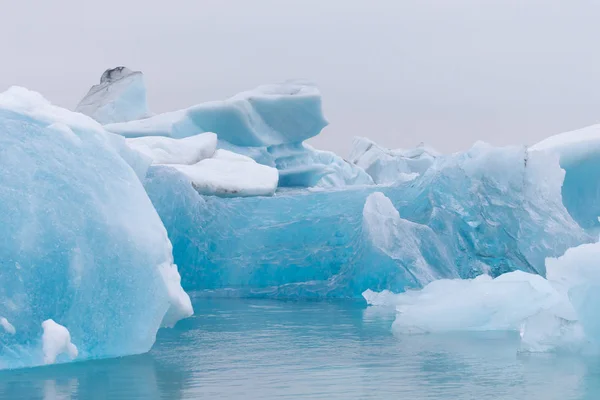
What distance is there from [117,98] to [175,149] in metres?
4.12

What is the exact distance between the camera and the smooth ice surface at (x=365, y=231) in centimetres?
966

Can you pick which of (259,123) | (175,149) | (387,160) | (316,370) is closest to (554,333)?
(316,370)

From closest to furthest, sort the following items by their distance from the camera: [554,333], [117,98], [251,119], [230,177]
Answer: [554,333], [230,177], [251,119], [117,98]

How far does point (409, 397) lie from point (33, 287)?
216 cm

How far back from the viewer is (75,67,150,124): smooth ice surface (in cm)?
1545

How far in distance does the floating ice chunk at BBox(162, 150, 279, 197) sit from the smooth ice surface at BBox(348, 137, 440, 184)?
10753mm

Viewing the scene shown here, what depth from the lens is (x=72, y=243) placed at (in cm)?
511

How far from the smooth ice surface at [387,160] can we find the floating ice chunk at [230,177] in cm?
1075

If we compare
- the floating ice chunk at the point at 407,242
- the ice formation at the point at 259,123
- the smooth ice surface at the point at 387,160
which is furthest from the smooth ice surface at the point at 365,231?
the smooth ice surface at the point at 387,160

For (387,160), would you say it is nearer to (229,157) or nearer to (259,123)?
(259,123)

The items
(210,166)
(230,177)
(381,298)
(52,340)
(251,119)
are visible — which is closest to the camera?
(52,340)

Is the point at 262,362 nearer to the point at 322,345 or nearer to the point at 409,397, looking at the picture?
the point at 322,345

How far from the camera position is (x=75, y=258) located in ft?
16.7

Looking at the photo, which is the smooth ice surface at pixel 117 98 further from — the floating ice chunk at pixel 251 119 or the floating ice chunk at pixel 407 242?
the floating ice chunk at pixel 407 242
